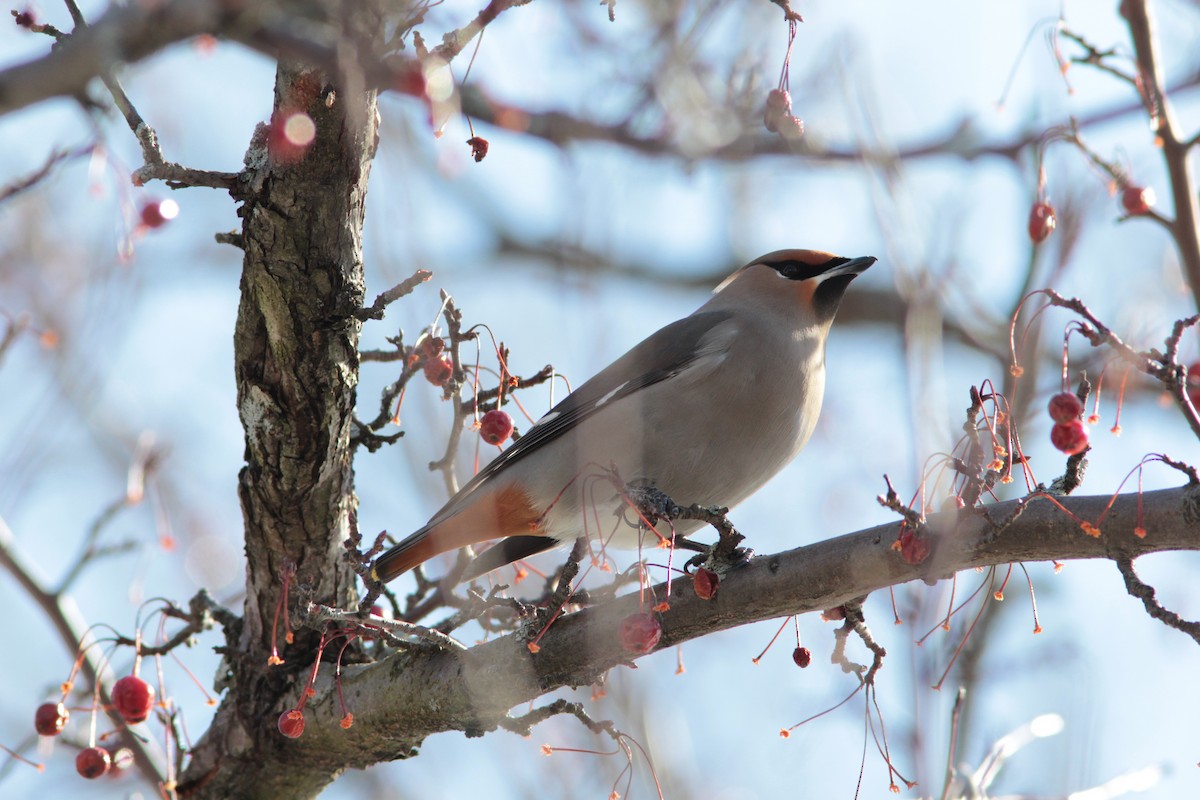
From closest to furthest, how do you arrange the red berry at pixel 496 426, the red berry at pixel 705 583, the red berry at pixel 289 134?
the red berry at pixel 289 134 → the red berry at pixel 705 583 → the red berry at pixel 496 426

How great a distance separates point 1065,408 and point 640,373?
2.22 m

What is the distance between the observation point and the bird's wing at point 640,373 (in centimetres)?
444

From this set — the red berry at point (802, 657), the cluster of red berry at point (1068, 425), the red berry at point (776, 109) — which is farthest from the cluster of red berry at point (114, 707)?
the cluster of red berry at point (1068, 425)

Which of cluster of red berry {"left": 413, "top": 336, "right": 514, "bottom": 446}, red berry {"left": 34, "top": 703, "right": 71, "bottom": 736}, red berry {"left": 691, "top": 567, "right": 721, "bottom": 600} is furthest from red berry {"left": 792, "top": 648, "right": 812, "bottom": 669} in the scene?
A: red berry {"left": 34, "top": 703, "right": 71, "bottom": 736}

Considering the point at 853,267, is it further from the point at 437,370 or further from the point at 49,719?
the point at 49,719

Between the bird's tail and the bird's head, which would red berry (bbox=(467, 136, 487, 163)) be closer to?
the bird's tail

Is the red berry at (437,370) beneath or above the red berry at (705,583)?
above

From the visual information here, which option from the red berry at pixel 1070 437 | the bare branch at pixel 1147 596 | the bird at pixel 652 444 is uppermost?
the bird at pixel 652 444

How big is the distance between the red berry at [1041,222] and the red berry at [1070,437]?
1196 mm

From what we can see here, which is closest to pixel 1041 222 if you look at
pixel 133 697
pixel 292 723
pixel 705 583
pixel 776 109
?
pixel 776 109

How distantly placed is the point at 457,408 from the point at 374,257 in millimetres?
644

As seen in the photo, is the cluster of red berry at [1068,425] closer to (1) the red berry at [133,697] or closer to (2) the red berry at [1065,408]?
(2) the red berry at [1065,408]

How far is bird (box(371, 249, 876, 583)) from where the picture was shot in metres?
4.22

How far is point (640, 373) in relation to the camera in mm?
4680
